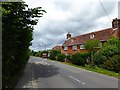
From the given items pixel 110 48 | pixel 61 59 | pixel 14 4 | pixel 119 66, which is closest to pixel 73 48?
pixel 61 59

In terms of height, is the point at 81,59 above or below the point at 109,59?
below

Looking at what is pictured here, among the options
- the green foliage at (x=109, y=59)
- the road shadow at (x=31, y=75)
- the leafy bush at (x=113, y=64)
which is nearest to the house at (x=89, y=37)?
the green foliage at (x=109, y=59)

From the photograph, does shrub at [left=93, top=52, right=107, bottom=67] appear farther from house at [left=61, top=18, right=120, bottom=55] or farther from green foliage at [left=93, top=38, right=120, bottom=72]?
house at [left=61, top=18, right=120, bottom=55]

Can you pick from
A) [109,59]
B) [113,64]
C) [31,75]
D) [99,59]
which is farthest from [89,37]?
[31,75]

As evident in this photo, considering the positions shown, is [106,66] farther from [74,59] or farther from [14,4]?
[14,4]

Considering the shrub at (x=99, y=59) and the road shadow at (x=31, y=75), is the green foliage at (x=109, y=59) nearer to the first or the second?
the shrub at (x=99, y=59)

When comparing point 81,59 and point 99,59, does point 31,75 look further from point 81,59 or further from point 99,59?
point 81,59

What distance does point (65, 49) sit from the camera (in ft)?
234

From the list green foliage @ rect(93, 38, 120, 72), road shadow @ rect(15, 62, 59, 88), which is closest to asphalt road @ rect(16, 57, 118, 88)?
road shadow @ rect(15, 62, 59, 88)

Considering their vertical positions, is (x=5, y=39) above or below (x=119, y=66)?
above

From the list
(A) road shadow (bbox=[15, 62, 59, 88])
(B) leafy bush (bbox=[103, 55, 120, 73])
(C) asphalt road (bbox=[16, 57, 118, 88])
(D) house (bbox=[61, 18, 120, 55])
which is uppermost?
(D) house (bbox=[61, 18, 120, 55])

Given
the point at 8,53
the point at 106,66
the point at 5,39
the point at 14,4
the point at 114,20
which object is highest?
the point at 114,20

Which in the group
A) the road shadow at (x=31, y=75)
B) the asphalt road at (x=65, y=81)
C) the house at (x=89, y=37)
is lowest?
the asphalt road at (x=65, y=81)

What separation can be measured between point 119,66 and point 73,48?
36.1 metres
